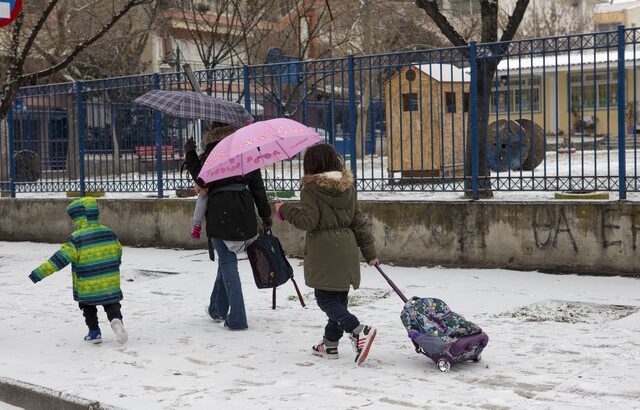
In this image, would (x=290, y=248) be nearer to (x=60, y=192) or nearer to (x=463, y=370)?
(x=60, y=192)

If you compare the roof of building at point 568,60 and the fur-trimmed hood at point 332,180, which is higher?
the roof of building at point 568,60

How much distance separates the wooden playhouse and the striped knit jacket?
4.54 metres

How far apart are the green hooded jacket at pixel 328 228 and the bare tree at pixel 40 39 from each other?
8.61 m

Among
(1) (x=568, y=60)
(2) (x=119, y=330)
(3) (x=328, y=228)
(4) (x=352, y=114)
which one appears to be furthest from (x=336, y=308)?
(4) (x=352, y=114)

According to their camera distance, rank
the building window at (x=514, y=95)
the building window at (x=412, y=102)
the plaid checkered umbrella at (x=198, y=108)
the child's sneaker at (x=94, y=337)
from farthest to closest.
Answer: the building window at (x=412, y=102), the building window at (x=514, y=95), the plaid checkered umbrella at (x=198, y=108), the child's sneaker at (x=94, y=337)

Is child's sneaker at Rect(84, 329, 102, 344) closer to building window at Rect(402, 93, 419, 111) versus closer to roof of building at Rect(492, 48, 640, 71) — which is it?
roof of building at Rect(492, 48, 640, 71)

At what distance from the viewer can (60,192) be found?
15.8 m

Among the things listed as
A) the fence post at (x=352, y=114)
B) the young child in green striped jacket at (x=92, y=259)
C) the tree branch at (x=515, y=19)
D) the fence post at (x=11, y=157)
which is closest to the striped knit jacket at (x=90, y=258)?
the young child in green striped jacket at (x=92, y=259)

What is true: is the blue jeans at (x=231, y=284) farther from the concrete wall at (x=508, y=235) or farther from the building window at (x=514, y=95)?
the building window at (x=514, y=95)

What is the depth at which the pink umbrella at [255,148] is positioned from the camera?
689cm

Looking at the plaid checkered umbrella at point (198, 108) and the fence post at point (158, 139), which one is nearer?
the plaid checkered umbrella at point (198, 108)

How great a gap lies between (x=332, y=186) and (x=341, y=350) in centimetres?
134

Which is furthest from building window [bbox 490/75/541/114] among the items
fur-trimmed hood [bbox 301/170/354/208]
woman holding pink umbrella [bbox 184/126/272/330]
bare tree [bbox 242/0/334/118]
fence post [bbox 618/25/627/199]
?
fur-trimmed hood [bbox 301/170/354/208]

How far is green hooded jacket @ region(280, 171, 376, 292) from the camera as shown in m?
6.42
